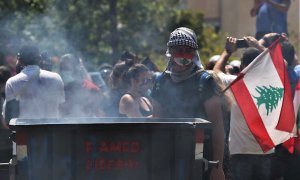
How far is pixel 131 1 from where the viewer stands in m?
30.3

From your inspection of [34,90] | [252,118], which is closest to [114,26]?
[34,90]

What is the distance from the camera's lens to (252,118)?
7.89 m

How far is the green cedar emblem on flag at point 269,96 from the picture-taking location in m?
7.96

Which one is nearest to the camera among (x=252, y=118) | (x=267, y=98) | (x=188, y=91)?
(x=188, y=91)

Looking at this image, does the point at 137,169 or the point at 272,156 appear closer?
the point at 137,169

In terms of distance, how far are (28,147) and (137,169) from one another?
0.72 m

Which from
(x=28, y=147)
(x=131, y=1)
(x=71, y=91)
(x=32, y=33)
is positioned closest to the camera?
(x=28, y=147)

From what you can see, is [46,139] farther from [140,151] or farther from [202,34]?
[202,34]

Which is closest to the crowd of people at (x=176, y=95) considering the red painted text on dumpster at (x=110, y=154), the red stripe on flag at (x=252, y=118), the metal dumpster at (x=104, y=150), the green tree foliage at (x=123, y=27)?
the red stripe on flag at (x=252, y=118)

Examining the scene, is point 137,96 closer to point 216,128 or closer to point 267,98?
point 267,98

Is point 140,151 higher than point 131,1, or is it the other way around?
point 131,1

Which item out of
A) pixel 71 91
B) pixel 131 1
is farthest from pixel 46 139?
pixel 131 1

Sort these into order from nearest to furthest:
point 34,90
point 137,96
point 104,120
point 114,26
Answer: point 104,120 < point 34,90 < point 137,96 < point 114,26

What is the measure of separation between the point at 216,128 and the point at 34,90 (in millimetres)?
2694
